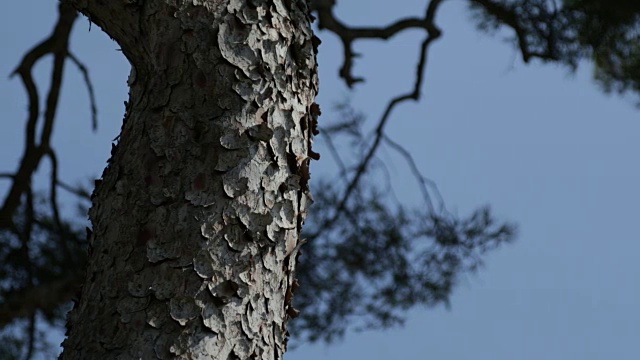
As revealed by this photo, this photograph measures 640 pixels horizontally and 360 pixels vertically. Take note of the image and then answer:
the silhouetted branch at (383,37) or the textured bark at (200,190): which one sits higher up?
the silhouetted branch at (383,37)

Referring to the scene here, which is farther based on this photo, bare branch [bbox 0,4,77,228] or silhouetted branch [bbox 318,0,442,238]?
silhouetted branch [bbox 318,0,442,238]

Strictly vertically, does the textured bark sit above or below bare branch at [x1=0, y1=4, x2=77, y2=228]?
below

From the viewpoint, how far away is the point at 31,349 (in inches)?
86.7

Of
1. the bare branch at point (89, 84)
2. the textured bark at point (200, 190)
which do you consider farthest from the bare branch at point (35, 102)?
the textured bark at point (200, 190)

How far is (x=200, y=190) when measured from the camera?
0.76 meters

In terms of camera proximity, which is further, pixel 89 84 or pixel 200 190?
pixel 89 84

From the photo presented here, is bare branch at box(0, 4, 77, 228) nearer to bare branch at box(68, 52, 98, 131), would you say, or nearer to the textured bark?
bare branch at box(68, 52, 98, 131)

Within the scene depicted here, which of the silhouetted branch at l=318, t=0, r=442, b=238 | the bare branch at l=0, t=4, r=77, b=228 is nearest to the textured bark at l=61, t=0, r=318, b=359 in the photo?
the bare branch at l=0, t=4, r=77, b=228

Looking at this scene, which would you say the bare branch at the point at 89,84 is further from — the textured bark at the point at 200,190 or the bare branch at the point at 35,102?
the textured bark at the point at 200,190

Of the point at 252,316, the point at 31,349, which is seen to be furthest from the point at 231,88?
the point at 31,349

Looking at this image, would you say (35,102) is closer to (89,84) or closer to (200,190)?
(89,84)

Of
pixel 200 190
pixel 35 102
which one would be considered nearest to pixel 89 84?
pixel 35 102

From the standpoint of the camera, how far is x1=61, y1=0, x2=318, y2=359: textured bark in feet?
2.42

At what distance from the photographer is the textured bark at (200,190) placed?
0.74 m
